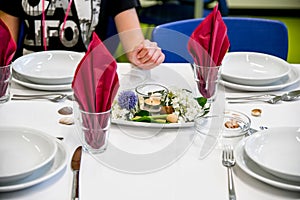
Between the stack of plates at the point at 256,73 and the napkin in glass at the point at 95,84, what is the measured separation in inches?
17.6

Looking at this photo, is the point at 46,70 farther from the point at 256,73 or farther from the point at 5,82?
the point at 256,73

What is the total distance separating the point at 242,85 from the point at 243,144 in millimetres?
344

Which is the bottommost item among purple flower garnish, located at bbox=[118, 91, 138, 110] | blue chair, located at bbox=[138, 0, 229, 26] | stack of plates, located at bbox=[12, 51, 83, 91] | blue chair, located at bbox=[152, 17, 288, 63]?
blue chair, located at bbox=[138, 0, 229, 26]

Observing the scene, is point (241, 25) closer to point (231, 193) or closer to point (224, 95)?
point (224, 95)

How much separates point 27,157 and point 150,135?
0.26 m

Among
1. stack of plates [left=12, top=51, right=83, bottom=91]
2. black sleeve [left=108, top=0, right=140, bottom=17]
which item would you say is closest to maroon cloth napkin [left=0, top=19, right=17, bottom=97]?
stack of plates [left=12, top=51, right=83, bottom=91]

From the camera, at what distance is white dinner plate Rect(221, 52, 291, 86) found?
1360 mm

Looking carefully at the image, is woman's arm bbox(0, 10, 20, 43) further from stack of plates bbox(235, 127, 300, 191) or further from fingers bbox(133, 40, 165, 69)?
stack of plates bbox(235, 127, 300, 191)

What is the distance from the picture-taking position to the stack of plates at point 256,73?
1.35 m

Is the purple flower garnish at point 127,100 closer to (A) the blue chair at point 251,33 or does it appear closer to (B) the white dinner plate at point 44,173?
(B) the white dinner plate at point 44,173

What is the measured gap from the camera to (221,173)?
976mm

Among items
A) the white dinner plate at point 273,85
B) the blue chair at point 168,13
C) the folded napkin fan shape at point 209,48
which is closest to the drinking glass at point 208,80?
the folded napkin fan shape at point 209,48

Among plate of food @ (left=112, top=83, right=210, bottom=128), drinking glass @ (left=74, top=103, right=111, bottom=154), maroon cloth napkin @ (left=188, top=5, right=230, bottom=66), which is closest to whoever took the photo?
drinking glass @ (left=74, top=103, right=111, bottom=154)

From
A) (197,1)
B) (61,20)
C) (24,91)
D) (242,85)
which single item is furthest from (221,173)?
(197,1)
